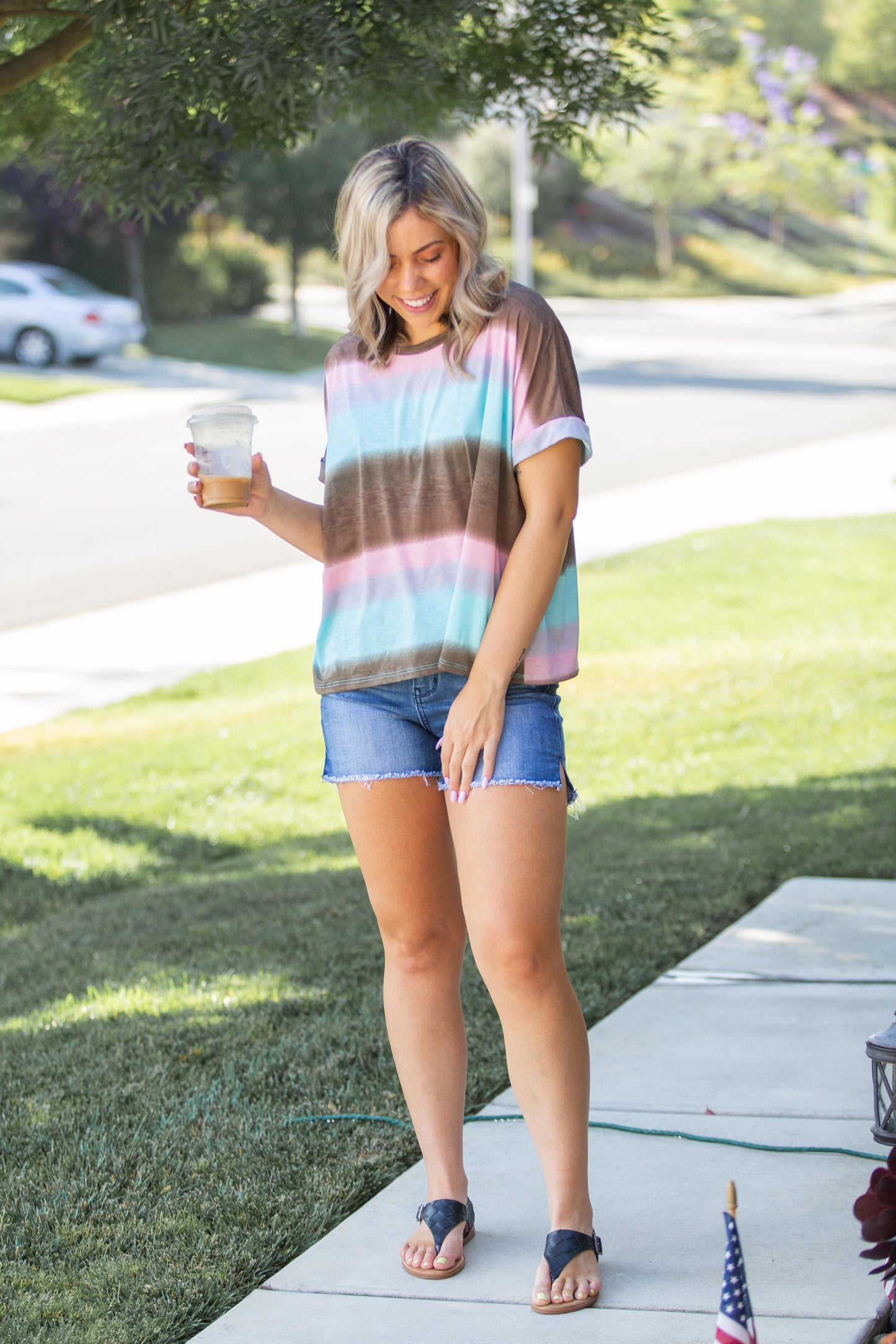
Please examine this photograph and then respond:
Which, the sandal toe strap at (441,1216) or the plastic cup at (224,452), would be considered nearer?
the plastic cup at (224,452)

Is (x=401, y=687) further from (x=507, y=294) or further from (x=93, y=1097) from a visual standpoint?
(x=93, y=1097)

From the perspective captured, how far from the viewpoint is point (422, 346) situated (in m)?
2.74

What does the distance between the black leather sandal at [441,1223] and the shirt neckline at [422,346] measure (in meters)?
1.51

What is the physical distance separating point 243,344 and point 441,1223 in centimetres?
2918

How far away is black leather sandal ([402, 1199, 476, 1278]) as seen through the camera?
286cm

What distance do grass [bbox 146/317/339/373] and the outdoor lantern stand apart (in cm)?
2611

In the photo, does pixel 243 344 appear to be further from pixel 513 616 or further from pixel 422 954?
pixel 513 616

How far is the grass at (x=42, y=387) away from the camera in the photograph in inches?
947

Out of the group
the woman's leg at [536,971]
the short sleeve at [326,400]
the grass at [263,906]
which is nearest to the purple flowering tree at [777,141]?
the grass at [263,906]

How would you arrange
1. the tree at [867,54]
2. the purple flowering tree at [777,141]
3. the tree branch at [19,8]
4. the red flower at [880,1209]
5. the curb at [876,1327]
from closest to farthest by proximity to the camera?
1. the red flower at [880,1209]
2. the curb at [876,1327]
3. the tree branch at [19,8]
4. the purple flowering tree at [777,141]
5. the tree at [867,54]

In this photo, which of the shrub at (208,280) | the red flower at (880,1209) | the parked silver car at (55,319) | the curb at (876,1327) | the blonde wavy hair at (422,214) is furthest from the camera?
the shrub at (208,280)

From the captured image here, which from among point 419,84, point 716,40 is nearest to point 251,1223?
point 419,84

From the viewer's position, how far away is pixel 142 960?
497cm

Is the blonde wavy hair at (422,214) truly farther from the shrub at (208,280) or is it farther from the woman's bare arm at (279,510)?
the shrub at (208,280)
